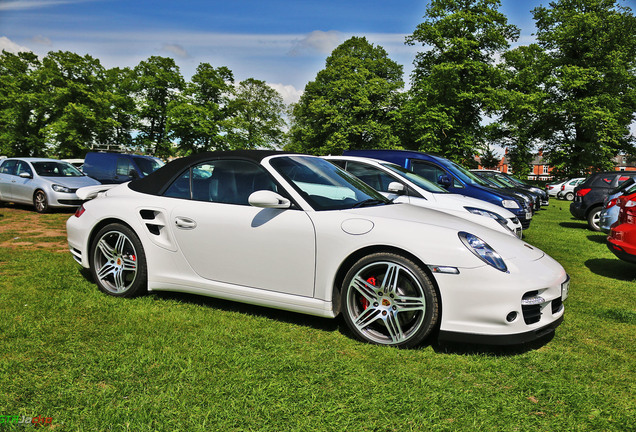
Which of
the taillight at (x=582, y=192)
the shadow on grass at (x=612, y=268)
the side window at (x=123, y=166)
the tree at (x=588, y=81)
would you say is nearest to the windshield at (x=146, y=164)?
the side window at (x=123, y=166)

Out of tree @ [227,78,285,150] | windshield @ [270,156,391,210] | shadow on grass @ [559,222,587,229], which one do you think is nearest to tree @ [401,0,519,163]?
tree @ [227,78,285,150]

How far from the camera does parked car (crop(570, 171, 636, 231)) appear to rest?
12953mm

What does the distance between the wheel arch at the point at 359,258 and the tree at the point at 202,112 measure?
1531 inches

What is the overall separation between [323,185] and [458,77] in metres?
32.7

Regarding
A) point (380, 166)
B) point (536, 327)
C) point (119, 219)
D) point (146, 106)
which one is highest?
point (146, 106)

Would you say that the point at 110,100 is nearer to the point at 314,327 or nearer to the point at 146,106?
the point at 146,106

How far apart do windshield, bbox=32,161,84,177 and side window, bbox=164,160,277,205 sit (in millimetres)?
11075

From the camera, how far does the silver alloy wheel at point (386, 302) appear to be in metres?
3.48

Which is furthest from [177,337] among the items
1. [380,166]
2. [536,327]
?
[380,166]

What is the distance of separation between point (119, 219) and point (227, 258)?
139cm

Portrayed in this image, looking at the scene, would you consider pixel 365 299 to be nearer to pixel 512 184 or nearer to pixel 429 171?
pixel 429 171

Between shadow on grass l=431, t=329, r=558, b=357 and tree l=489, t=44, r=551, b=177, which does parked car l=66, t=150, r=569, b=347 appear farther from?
tree l=489, t=44, r=551, b=177

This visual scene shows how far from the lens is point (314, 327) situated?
403 centimetres

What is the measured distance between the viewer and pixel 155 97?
4238 cm
